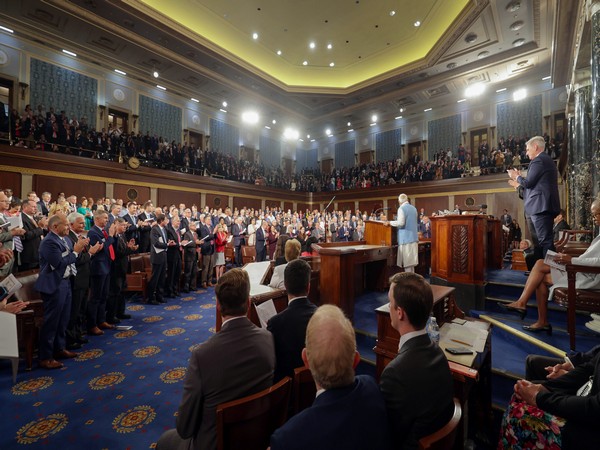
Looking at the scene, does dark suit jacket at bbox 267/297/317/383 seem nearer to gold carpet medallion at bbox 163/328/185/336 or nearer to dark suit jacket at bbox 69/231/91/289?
gold carpet medallion at bbox 163/328/185/336

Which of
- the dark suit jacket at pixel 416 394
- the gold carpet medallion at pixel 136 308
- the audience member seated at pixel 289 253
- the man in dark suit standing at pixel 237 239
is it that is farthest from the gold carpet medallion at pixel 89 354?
the man in dark suit standing at pixel 237 239

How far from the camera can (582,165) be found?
5.13 meters

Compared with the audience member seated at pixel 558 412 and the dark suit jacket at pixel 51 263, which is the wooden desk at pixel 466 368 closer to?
the audience member seated at pixel 558 412

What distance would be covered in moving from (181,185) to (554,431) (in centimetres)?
1396

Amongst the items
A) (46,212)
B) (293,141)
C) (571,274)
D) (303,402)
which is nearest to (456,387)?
(303,402)

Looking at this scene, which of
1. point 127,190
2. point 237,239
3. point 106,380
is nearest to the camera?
point 106,380

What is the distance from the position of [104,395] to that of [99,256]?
82.8 inches

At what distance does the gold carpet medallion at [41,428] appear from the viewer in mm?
2158

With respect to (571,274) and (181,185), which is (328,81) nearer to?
(181,185)

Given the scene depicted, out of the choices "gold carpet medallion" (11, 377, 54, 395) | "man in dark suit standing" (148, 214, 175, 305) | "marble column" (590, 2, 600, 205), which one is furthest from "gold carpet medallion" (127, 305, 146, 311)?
"marble column" (590, 2, 600, 205)

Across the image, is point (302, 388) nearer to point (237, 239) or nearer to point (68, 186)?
point (237, 239)

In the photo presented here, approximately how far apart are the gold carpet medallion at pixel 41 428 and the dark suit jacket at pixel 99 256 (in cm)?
210

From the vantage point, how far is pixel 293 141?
2233 centimetres

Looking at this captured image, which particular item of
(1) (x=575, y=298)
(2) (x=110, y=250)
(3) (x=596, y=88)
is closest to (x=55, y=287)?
(2) (x=110, y=250)
